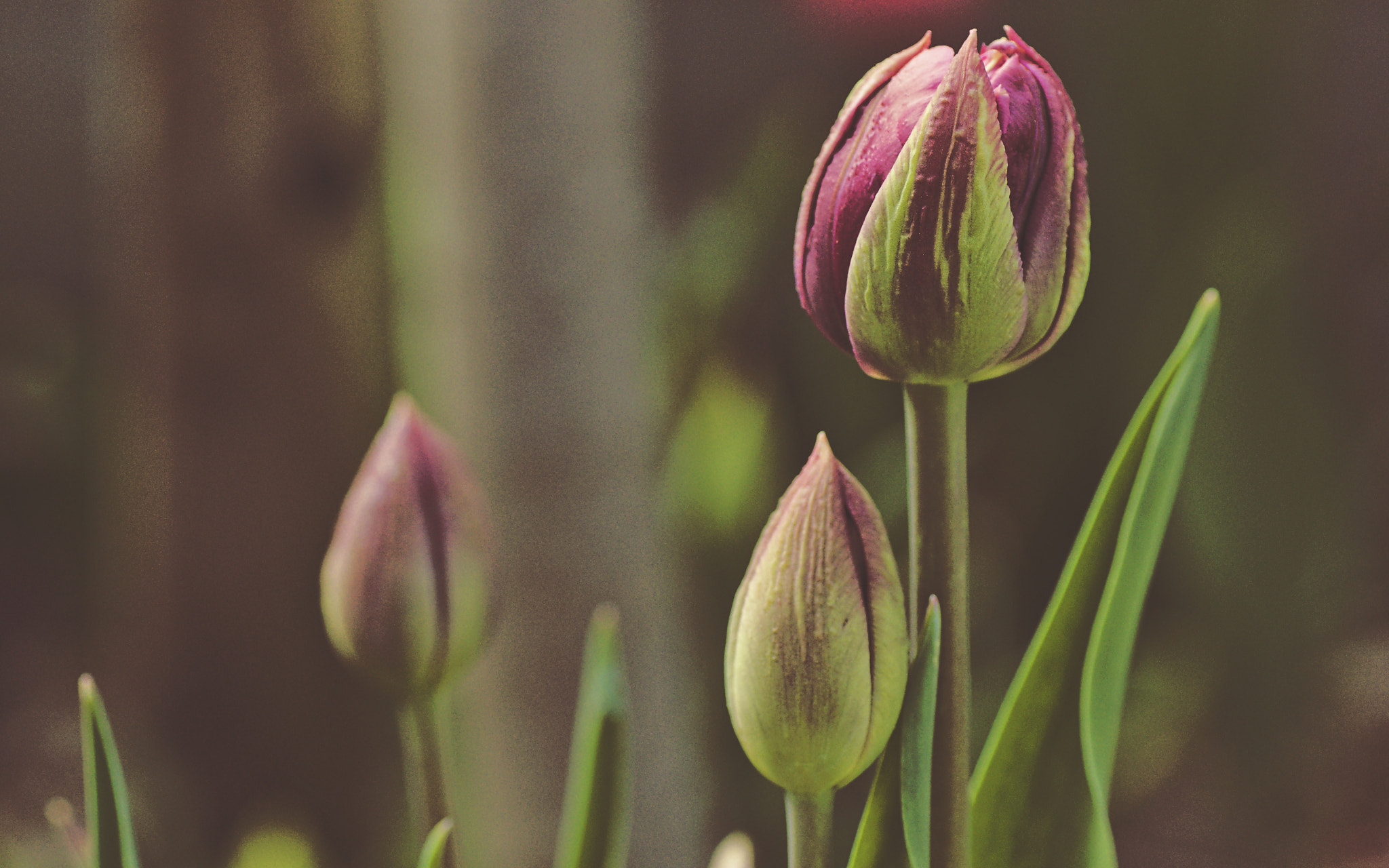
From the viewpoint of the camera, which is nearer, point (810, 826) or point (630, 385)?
point (810, 826)

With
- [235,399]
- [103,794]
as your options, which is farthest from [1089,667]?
[235,399]

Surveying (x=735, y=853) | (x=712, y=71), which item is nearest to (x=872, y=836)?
(x=735, y=853)

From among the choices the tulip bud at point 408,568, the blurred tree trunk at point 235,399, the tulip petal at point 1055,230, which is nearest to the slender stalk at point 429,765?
the tulip bud at point 408,568

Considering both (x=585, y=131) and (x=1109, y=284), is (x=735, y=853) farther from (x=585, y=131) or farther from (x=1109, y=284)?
(x=1109, y=284)

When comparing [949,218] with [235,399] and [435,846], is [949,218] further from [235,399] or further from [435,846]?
[235,399]

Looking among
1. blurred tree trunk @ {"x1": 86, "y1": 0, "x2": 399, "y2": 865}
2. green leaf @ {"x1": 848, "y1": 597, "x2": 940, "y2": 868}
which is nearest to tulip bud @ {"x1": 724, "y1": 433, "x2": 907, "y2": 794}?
green leaf @ {"x1": 848, "y1": 597, "x2": 940, "y2": 868}

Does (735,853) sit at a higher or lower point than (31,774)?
higher

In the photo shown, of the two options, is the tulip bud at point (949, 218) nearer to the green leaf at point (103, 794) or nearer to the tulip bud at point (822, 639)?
the tulip bud at point (822, 639)
